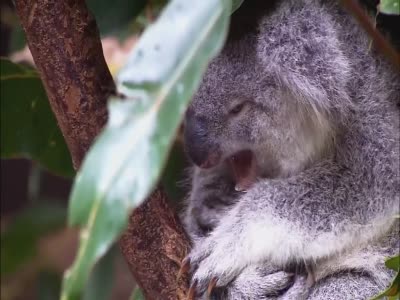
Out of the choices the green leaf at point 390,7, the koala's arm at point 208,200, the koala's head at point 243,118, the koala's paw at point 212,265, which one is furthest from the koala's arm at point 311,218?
the green leaf at point 390,7

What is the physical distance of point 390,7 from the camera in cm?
129

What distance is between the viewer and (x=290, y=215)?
1733 mm

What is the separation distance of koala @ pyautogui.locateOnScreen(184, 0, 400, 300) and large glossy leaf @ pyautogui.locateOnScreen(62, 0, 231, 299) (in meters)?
0.71

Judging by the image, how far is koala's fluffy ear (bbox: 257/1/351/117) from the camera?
1.71m

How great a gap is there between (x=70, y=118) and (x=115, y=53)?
1.66m

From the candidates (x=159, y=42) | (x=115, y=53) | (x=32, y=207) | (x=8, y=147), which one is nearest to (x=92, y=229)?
(x=159, y=42)

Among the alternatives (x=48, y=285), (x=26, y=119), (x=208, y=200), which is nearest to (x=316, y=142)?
(x=208, y=200)

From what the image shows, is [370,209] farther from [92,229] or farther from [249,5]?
[92,229]

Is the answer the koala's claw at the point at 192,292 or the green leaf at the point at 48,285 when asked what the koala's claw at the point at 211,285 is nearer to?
the koala's claw at the point at 192,292

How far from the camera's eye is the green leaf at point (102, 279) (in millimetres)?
2768

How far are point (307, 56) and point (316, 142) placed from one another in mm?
244

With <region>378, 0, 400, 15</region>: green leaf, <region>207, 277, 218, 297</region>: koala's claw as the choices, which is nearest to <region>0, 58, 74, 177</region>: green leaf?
<region>207, 277, 218, 297</region>: koala's claw

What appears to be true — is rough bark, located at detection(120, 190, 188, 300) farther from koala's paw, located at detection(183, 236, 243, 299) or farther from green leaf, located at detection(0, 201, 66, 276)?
green leaf, located at detection(0, 201, 66, 276)

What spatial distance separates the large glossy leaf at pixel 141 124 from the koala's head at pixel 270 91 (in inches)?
27.5
